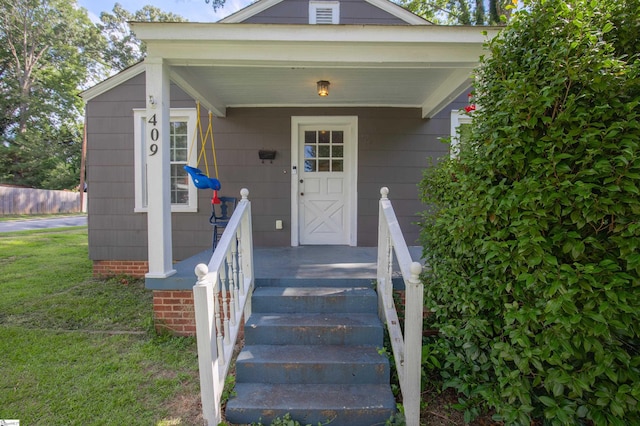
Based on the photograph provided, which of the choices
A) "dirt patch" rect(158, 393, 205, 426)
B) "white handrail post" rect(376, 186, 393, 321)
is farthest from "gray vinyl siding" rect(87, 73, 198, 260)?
"white handrail post" rect(376, 186, 393, 321)

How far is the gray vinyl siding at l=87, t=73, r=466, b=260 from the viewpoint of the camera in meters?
4.62

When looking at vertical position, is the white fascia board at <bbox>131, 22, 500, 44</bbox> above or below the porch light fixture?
above

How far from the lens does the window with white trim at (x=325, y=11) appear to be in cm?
478

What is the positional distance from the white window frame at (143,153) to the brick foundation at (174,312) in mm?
2179

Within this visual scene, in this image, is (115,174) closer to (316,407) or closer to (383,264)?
(383,264)

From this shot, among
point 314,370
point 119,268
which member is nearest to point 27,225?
point 119,268

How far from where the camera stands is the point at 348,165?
15.3 feet

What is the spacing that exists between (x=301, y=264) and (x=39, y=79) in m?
27.5

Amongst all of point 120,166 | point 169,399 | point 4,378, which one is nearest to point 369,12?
point 120,166

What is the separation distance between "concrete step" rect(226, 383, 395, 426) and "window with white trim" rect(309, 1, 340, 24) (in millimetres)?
5121

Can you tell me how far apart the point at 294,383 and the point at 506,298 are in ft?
4.76

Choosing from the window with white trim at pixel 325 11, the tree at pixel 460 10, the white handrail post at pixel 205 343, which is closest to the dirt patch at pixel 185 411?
the white handrail post at pixel 205 343

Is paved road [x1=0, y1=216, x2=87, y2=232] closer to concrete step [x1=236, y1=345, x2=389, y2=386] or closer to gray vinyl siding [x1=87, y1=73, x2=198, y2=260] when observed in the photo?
gray vinyl siding [x1=87, y1=73, x2=198, y2=260]

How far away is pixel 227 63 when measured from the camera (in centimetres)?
293
